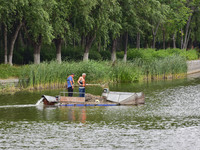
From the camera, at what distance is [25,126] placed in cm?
2078

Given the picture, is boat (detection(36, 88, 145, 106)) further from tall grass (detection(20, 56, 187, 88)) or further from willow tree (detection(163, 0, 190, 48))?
willow tree (detection(163, 0, 190, 48))

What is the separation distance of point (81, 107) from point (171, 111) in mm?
5585

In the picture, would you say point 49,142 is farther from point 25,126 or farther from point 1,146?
point 25,126

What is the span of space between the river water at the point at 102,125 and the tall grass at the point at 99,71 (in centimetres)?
454

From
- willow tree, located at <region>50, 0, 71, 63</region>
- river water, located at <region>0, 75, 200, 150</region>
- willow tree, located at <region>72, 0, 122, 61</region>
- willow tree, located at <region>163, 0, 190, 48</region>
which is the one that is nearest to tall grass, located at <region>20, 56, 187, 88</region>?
willow tree, located at <region>50, 0, 71, 63</region>

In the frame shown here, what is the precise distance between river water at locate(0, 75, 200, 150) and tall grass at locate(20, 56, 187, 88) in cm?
454

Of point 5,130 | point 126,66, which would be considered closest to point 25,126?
point 5,130

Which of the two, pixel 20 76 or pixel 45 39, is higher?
pixel 45 39

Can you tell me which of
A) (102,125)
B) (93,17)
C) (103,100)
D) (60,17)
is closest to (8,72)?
(60,17)

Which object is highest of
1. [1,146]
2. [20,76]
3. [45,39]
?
[45,39]

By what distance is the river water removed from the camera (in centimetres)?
1742

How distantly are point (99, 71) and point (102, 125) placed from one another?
19.5 metres

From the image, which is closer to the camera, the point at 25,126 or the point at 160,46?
the point at 25,126

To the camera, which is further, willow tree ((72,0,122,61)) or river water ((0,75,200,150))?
willow tree ((72,0,122,61))
